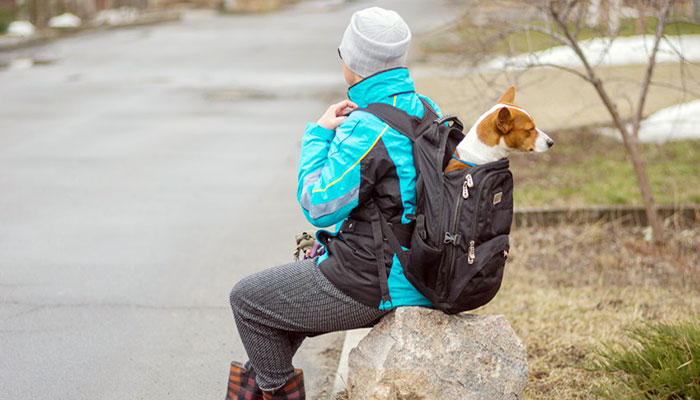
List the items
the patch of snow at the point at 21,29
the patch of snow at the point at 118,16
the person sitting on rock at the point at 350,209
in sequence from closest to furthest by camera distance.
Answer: the person sitting on rock at the point at 350,209
the patch of snow at the point at 21,29
the patch of snow at the point at 118,16

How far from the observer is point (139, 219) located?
6918mm

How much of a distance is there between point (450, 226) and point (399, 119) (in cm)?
46

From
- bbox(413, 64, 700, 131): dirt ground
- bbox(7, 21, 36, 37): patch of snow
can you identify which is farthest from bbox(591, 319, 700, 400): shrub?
bbox(7, 21, 36, 37): patch of snow

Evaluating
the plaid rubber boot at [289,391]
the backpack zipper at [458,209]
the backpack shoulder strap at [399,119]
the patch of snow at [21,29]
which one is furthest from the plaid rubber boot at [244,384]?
the patch of snow at [21,29]

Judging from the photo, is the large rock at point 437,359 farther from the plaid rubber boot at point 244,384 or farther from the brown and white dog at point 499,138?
the brown and white dog at point 499,138

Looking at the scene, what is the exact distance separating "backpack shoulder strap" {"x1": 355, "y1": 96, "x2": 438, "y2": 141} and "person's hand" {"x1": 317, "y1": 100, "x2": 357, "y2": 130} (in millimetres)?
91

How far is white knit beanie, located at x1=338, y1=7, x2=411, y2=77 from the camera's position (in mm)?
3053

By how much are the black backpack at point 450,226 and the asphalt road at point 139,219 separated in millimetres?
1395

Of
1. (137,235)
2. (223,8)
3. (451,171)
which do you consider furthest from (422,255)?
(223,8)

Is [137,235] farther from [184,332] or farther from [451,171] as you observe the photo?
[451,171]

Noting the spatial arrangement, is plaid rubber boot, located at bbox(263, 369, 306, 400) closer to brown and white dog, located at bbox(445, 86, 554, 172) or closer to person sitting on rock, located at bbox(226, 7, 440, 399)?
person sitting on rock, located at bbox(226, 7, 440, 399)

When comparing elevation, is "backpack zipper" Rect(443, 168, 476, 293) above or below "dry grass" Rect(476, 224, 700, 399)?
above

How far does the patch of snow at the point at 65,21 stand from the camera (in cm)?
2691

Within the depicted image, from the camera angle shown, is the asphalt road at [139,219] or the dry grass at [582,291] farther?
the asphalt road at [139,219]
